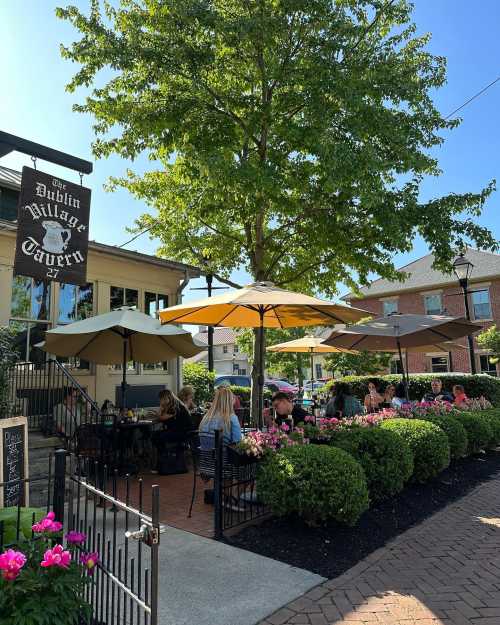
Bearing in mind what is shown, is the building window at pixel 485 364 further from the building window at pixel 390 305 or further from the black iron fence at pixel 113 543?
the black iron fence at pixel 113 543

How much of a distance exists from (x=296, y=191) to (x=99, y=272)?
4.77 m

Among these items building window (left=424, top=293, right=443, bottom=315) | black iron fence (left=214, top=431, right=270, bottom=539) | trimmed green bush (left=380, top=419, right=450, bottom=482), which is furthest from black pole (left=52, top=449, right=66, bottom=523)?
building window (left=424, top=293, right=443, bottom=315)

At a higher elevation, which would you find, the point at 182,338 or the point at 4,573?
the point at 182,338

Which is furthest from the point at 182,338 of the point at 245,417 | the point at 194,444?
the point at 245,417

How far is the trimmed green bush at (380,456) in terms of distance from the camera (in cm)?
522

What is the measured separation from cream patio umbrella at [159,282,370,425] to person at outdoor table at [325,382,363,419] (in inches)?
60.1

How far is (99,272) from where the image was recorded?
1005 cm

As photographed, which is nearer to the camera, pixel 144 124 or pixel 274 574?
pixel 274 574

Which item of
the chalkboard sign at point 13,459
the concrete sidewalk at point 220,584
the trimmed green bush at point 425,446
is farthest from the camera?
the trimmed green bush at point 425,446

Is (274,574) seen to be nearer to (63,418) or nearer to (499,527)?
(499,527)

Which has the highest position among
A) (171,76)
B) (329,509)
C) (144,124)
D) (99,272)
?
(171,76)

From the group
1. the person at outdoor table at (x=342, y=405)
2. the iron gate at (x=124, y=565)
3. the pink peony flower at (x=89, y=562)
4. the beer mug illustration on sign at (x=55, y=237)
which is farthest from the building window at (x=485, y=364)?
the pink peony flower at (x=89, y=562)

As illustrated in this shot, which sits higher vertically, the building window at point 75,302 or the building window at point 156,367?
the building window at point 75,302

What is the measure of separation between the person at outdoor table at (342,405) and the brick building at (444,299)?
19.4 m
